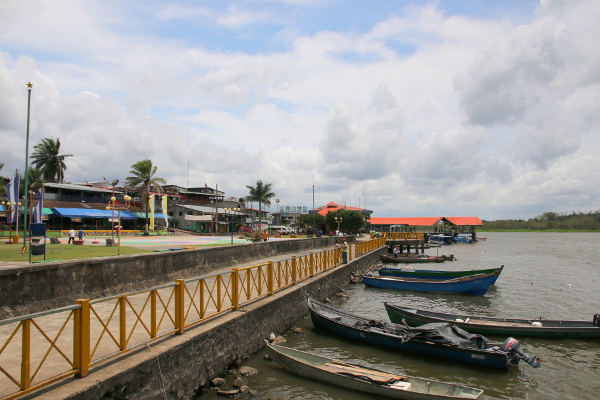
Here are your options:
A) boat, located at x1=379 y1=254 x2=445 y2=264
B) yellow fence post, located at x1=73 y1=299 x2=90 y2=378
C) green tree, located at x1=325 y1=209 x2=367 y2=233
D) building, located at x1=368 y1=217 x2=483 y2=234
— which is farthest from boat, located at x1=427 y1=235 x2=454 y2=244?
yellow fence post, located at x1=73 y1=299 x2=90 y2=378

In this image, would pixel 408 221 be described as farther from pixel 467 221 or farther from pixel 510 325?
pixel 510 325

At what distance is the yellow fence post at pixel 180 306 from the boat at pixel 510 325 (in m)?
7.64

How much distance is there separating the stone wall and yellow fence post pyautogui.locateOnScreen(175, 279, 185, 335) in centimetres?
348

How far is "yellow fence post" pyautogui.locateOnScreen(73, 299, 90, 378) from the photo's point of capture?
5293mm

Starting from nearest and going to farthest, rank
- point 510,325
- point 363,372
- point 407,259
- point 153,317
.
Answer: point 153,317 < point 363,372 < point 510,325 < point 407,259

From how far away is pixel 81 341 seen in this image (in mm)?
5359

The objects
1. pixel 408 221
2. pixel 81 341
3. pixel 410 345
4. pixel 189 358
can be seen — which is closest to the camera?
pixel 81 341

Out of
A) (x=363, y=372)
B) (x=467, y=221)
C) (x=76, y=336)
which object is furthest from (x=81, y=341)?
(x=467, y=221)

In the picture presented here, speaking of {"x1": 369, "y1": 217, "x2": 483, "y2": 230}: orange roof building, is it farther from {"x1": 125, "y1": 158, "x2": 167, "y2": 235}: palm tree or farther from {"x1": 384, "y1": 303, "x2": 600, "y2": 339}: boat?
{"x1": 384, "y1": 303, "x2": 600, "y2": 339}: boat

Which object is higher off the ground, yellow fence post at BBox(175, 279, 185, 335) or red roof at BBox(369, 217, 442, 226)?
red roof at BBox(369, 217, 442, 226)

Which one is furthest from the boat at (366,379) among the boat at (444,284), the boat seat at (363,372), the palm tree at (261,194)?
the palm tree at (261,194)

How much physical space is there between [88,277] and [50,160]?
5594 cm

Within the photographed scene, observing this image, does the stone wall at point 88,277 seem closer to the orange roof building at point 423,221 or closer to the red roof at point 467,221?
the orange roof building at point 423,221

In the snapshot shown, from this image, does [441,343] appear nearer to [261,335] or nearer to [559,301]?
[261,335]
